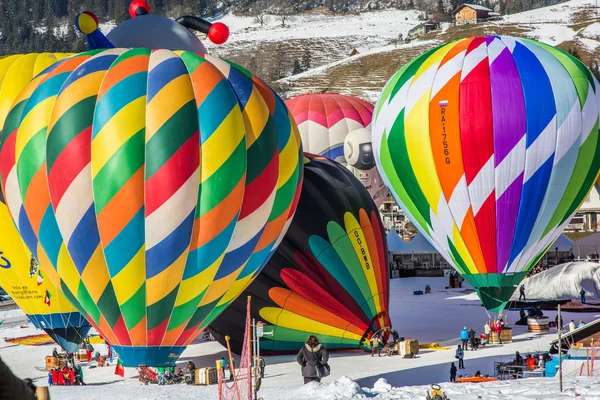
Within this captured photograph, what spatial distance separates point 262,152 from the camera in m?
11.7

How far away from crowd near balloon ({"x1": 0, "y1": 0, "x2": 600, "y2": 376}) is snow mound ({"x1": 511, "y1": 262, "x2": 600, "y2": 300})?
7206 mm

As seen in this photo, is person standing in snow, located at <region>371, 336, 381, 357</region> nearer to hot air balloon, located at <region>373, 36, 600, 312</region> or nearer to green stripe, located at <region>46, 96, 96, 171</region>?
hot air balloon, located at <region>373, 36, 600, 312</region>

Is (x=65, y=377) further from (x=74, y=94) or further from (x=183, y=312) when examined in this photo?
(x=74, y=94)

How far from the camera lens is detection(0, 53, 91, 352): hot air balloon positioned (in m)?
15.1

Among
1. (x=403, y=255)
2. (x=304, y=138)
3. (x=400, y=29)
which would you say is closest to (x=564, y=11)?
(x=400, y=29)

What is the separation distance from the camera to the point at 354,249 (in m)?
15.8

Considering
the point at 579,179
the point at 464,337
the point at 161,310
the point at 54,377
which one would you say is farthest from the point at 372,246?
the point at 161,310

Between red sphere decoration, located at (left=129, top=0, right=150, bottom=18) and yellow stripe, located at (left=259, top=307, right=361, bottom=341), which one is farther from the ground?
red sphere decoration, located at (left=129, top=0, right=150, bottom=18)

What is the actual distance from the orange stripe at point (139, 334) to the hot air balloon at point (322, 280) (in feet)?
13.8

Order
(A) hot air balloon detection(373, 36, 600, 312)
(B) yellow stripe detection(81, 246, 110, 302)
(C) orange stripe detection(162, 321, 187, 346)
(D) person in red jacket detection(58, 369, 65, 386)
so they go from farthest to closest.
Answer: (A) hot air balloon detection(373, 36, 600, 312), (D) person in red jacket detection(58, 369, 65, 386), (C) orange stripe detection(162, 321, 187, 346), (B) yellow stripe detection(81, 246, 110, 302)

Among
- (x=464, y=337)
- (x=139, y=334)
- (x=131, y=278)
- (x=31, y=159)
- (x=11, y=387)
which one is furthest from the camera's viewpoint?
(x=464, y=337)

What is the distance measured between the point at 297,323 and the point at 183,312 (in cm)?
466

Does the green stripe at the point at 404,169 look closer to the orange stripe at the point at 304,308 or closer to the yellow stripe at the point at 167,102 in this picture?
the orange stripe at the point at 304,308

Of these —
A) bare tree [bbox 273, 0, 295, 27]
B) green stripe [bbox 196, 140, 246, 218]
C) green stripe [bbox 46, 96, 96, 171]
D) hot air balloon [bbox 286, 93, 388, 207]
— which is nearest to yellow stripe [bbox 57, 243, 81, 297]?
green stripe [bbox 46, 96, 96, 171]
